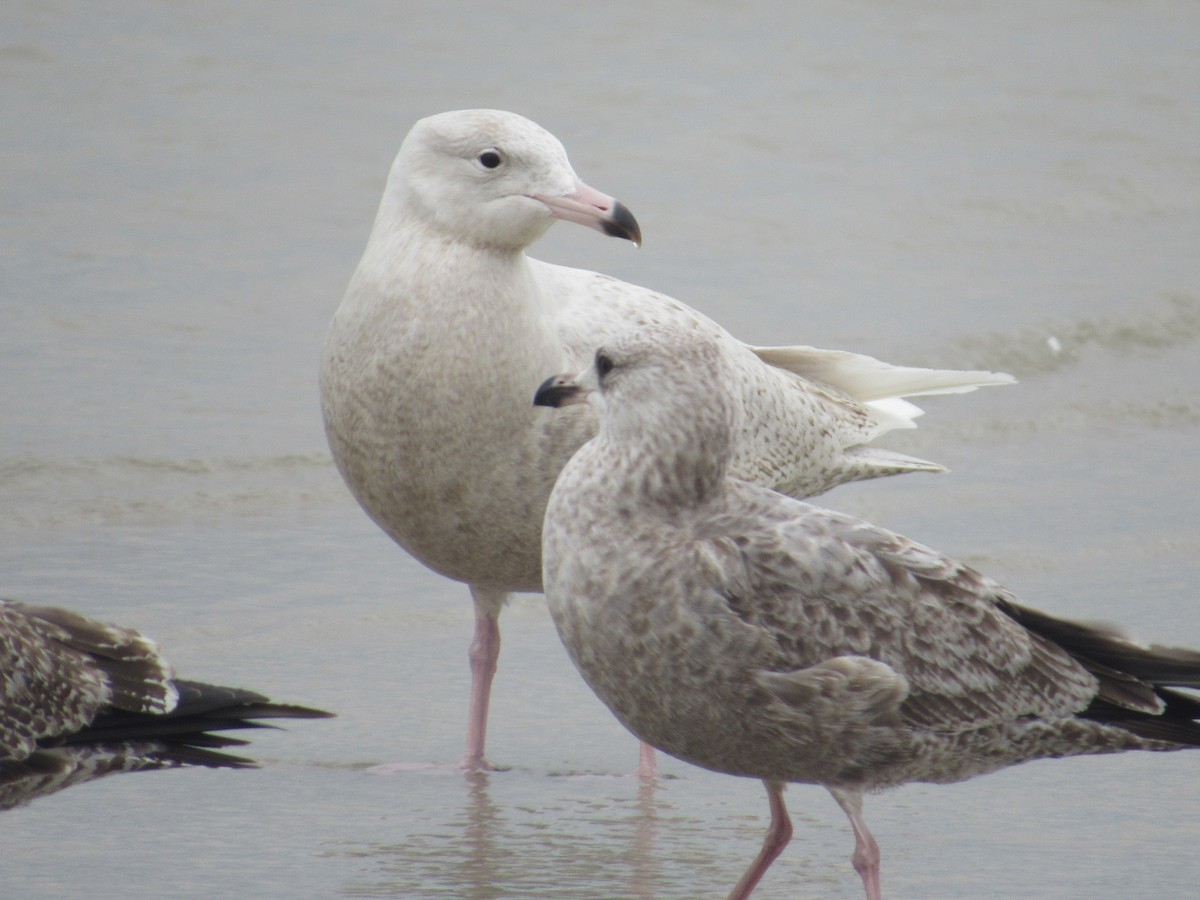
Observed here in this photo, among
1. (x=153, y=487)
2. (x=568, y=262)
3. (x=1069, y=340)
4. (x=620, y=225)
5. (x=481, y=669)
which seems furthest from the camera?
(x=568, y=262)

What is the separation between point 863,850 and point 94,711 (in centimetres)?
181

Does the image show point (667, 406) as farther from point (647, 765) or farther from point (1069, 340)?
point (1069, 340)

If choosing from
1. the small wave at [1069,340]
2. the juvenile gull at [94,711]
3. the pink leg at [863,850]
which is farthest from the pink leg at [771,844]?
the small wave at [1069,340]

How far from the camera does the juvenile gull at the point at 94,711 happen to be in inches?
194

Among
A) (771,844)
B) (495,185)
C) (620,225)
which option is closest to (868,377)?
(620,225)

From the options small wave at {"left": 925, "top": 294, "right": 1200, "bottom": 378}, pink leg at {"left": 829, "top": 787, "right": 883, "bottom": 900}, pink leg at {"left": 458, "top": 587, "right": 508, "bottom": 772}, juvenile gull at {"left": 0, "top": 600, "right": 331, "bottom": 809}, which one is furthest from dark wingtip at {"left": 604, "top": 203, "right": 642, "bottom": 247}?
small wave at {"left": 925, "top": 294, "right": 1200, "bottom": 378}

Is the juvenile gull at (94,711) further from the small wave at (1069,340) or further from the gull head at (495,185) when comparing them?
the small wave at (1069,340)

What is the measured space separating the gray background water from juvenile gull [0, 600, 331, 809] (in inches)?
8.3

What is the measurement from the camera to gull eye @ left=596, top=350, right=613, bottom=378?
4.49 m

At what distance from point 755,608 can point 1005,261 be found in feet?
28.8

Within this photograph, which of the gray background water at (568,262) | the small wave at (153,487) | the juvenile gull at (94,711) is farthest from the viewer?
the small wave at (153,487)

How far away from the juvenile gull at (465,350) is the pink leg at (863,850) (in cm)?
143

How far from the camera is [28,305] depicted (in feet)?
34.9

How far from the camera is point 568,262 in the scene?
11750 mm
